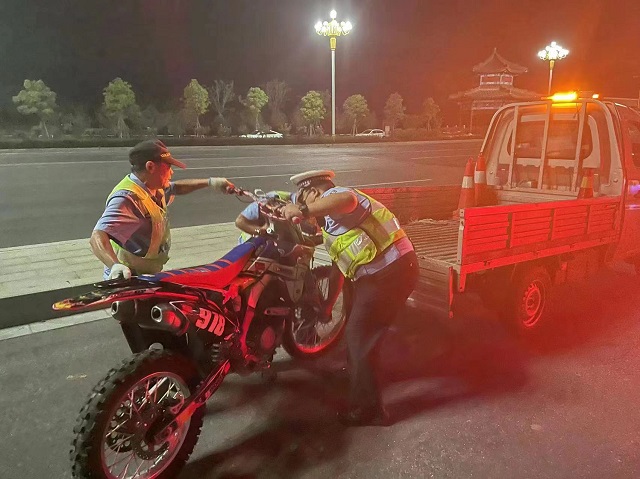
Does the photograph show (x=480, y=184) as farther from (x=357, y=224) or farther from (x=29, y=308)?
(x=29, y=308)

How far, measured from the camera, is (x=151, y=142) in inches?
137

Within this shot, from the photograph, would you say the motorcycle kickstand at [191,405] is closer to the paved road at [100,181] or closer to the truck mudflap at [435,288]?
the truck mudflap at [435,288]

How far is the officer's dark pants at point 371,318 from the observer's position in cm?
329

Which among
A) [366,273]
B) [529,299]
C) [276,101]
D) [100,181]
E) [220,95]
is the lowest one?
[100,181]

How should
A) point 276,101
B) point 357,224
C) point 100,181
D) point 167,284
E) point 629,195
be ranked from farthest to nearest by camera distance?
point 276,101, point 100,181, point 629,195, point 357,224, point 167,284

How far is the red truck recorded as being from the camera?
414cm

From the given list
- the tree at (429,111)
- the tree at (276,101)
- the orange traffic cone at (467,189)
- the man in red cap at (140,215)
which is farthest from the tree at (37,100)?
the man in red cap at (140,215)

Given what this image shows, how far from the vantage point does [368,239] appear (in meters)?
3.28

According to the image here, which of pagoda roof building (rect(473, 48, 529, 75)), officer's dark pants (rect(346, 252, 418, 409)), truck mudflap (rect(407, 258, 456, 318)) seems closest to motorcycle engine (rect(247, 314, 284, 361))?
officer's dark pants (rect(346, 252, 418, 409))

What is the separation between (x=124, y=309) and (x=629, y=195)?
5038 millimetres

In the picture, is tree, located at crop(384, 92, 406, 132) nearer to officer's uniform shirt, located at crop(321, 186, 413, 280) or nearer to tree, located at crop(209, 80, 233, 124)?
tree, located at crop(209, 80, 233, 124)

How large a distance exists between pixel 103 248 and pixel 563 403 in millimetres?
3104

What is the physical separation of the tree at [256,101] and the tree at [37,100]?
17.8 m

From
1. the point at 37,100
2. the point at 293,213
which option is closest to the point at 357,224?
the point at 293,213
